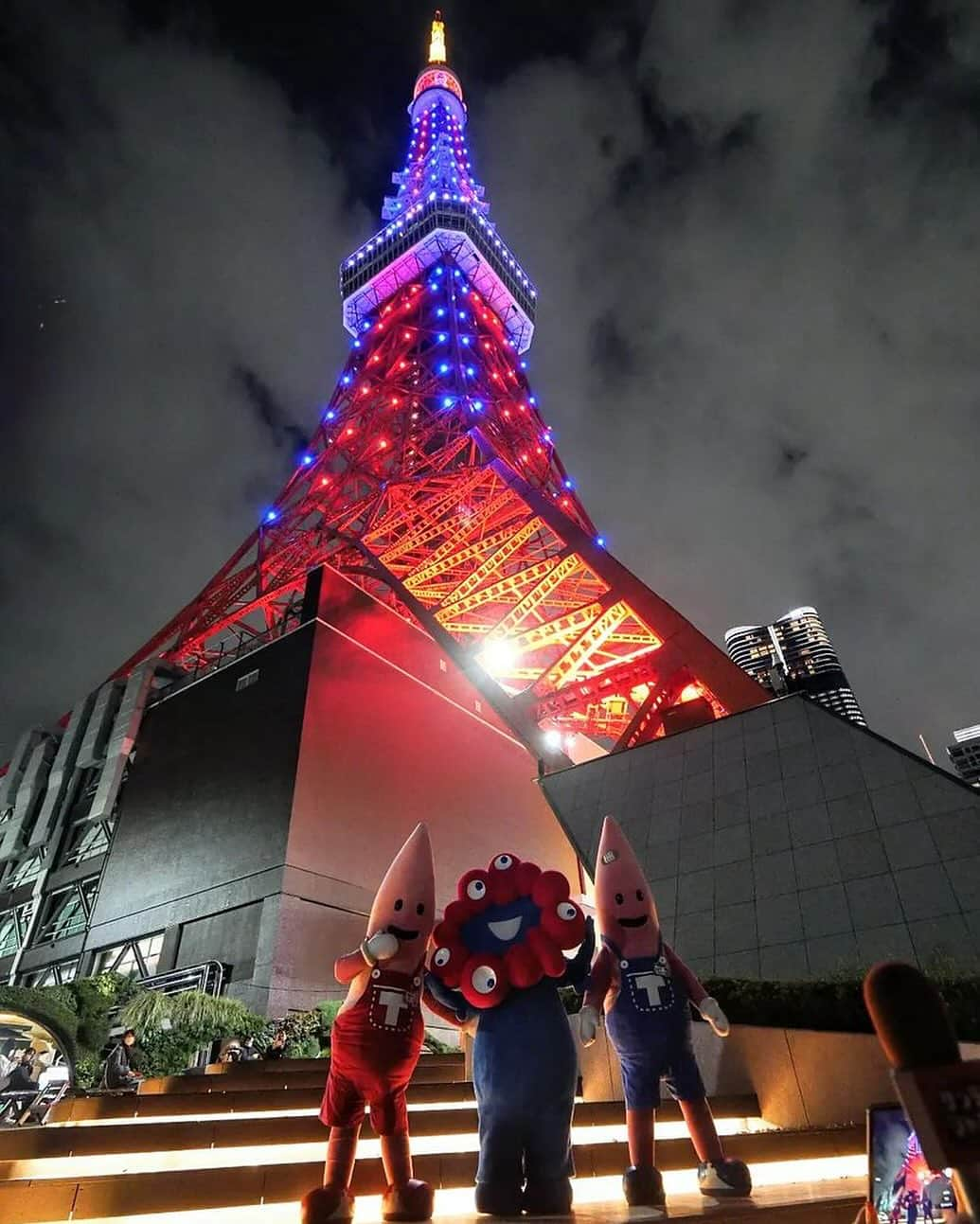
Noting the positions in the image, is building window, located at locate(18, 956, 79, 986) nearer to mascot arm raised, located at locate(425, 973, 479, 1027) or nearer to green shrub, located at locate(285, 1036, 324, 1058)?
green shrub, located at locate(285, 1036, 324, 1058)

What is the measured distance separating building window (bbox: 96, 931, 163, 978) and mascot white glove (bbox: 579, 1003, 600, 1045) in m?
12.7

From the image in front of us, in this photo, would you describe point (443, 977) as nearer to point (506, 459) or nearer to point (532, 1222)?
point (532, 1222)

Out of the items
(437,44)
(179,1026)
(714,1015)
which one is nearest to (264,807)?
(179,1026)

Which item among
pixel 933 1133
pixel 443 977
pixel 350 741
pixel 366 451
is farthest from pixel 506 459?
pixel 933 1133

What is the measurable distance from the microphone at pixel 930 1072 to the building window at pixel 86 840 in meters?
18.7

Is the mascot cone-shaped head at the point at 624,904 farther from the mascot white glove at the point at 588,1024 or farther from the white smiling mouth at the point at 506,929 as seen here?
the white smiling mouth at the point at 506,929

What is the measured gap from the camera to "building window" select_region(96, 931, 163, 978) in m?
13.8

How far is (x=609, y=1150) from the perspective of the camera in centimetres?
399

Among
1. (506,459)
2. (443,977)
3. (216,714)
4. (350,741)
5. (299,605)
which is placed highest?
(506,459)

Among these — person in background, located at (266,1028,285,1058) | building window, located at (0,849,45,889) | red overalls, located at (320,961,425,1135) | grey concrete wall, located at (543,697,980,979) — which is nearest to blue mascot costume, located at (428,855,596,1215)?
red overalls, located at (320,961,425,1135)

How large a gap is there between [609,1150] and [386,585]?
60.2 ft

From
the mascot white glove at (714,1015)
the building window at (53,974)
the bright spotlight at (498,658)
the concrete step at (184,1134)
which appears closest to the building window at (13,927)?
the building window at (53,974)

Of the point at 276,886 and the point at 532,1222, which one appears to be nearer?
the point at 532,1222

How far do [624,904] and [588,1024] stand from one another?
2.36 feet
